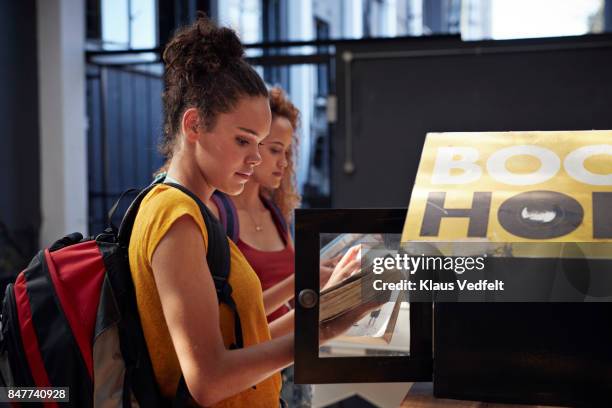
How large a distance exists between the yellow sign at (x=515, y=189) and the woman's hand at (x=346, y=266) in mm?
81

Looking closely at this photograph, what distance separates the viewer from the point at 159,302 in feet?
3.13

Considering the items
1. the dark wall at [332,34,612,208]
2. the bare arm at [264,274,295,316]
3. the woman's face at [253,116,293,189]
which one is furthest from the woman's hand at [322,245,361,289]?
the dark wall at [332,34,612,208]

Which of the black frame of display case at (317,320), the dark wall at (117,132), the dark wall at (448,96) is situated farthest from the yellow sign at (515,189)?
the dark wall at (117,132)

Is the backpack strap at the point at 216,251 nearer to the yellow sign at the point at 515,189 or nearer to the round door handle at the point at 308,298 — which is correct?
the round door handle at the point at 308,298

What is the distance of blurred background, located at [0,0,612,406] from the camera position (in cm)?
374

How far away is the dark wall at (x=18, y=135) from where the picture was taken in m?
4.45

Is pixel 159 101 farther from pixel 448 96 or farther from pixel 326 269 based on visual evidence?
pixel 326 269

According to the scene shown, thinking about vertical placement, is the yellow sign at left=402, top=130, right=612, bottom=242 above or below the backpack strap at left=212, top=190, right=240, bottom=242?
above

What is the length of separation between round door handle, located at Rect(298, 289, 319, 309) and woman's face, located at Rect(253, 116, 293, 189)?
105 centimetres

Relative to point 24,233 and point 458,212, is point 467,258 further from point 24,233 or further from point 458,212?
point 24,233

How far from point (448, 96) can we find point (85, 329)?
10.6 feet

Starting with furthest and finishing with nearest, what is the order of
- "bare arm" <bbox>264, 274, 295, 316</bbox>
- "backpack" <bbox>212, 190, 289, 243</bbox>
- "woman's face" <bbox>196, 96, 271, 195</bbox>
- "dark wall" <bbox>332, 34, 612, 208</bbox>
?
"dark wall" <bbox>332, 34, 612, 208</bbox> → "backpack" <bbox>212, 190, 289, 243</bbox> → "bare arm" <bbox>264, 274, 295, 316</bbox> → "woman's face" <bbox>196, 96, 271, 195</bbox>

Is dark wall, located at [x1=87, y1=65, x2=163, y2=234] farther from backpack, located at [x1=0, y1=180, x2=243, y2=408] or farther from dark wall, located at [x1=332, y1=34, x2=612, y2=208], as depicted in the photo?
backpack, located at [x1=0, y1=180, x2=243, y2=408]

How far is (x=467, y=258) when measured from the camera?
2.64 feet
